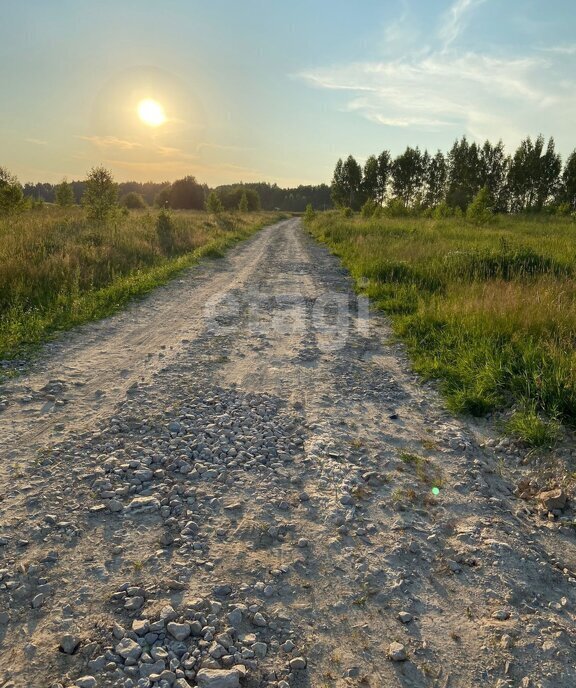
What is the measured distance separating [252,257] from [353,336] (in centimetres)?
1165

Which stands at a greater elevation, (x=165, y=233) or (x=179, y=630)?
(x=165, y=233)

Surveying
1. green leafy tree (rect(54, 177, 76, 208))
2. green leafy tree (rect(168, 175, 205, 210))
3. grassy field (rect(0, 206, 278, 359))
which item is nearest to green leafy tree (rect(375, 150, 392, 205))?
green leafy tree (rect(168, 175, 205, 210))

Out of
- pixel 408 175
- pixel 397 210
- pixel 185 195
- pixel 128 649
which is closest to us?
pixel 128 649

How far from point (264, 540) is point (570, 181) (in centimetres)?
7145

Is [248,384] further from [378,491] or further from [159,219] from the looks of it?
[159,219]

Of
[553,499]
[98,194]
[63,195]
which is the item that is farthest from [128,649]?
[63,195]

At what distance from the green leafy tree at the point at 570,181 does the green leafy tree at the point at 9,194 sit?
62.5m

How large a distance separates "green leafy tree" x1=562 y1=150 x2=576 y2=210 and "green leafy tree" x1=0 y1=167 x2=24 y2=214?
62.5 metres

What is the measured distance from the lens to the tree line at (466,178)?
2382 inches

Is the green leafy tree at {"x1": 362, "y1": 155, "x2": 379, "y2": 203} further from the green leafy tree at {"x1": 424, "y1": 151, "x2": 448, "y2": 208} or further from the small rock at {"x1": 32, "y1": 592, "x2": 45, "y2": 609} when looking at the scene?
the small rock at {"x1": 32, "y1": 592, "x2": 45, "y2": 609}

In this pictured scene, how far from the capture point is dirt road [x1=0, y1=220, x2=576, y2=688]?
7.37 feet

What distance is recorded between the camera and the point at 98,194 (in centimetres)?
2534

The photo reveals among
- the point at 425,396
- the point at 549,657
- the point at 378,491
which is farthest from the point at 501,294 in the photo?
the point at 549,657

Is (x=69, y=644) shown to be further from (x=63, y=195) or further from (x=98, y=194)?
(x=63, y=195)
